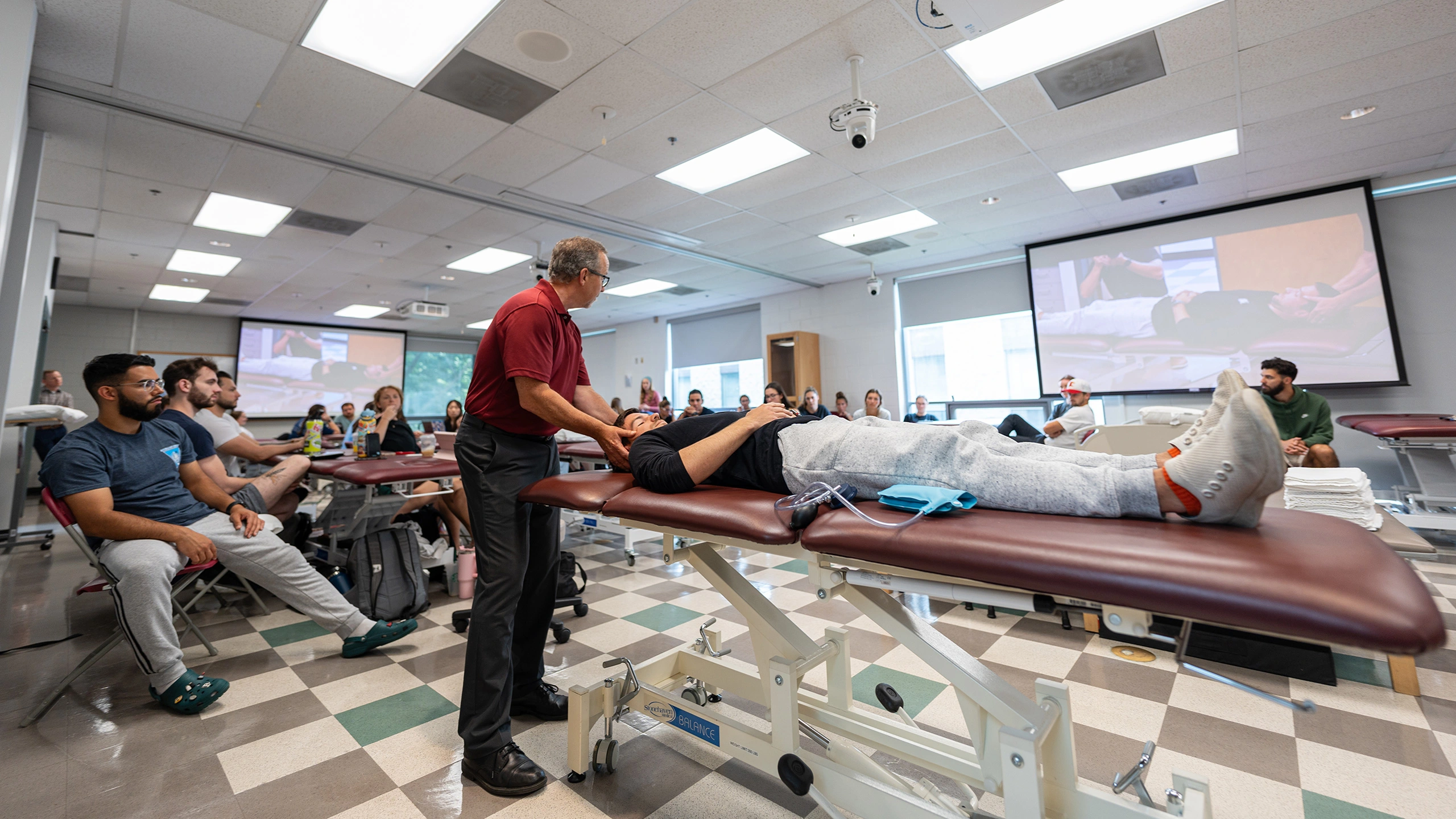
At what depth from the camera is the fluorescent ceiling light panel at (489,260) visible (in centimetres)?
611

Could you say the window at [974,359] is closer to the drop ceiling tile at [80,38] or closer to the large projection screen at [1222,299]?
the large projection screen at [1222,299]

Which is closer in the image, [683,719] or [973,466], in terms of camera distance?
[973,466]

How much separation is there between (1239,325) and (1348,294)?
73 centimetres

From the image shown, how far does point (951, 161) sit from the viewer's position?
4.20 meters

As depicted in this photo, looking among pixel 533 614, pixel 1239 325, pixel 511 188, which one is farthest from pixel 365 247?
pixel 1239 325

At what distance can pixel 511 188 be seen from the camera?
14.8 feet

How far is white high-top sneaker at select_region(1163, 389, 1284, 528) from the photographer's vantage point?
78cm

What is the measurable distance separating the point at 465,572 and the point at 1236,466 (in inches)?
117

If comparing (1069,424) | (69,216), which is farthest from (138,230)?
(1069,424)

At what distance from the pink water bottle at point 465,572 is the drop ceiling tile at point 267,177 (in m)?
3.29

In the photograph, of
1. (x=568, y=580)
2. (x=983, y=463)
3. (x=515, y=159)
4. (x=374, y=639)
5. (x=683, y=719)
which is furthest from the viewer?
(x=515, y=159)

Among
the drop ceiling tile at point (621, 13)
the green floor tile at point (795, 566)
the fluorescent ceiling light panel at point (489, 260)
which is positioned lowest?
the green floor tile at point (795, 566)

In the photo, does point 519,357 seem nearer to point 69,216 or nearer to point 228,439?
point 228,439

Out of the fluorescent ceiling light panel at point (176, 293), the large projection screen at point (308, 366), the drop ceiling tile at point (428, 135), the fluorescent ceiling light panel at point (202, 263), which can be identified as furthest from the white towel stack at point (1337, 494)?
the fluorescent ceiling light panel at point (176, 293)
